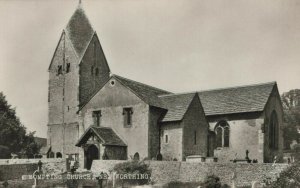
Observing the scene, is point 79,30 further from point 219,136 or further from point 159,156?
point 219,136

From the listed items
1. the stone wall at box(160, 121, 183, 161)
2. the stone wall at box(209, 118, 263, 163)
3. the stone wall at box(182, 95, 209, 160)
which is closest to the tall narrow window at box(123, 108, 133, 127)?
the stone wall at box(160, 121, 183, 161)

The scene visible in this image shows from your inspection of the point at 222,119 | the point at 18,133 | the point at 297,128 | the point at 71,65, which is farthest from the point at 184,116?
the point at 297,128

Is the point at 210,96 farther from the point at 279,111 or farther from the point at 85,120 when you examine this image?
the point at 85,120

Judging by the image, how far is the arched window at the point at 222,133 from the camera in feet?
156

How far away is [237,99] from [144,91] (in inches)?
382

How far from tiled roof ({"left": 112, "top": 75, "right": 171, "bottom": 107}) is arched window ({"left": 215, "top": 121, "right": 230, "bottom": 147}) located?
7.06 metres

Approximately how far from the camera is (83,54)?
2148 inches

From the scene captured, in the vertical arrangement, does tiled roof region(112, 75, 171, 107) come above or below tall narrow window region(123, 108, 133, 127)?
above

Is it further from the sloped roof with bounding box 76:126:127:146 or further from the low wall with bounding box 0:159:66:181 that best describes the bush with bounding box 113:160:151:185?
the low wall with bounding box 0:159:66:181

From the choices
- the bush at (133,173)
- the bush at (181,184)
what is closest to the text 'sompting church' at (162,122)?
the bush at (133,173)

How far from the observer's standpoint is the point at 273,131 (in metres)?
47.9

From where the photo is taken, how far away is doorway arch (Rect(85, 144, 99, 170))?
4257cm

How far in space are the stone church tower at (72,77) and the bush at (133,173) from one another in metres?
18.7

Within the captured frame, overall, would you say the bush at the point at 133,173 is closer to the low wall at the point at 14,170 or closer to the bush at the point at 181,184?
the bush at the point at 181,184
